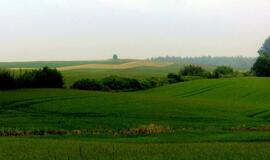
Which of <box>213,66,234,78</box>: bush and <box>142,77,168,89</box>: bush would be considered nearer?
<box>142,77,168,89</box>: bush

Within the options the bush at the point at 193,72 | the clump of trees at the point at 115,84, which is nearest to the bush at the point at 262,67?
the bush at the point at 193,72

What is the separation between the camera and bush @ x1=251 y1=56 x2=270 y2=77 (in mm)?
111812

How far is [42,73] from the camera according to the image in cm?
7819

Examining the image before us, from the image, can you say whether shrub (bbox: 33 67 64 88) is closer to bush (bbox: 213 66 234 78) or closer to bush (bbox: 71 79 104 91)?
bush (bbox: 71 79 104 91)

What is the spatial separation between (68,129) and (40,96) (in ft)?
81.2

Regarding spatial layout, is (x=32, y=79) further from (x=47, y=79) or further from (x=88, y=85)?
(x=88, y=85)

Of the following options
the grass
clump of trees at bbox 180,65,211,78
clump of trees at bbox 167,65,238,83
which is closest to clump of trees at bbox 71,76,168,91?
clump of trees at bbox 167,65,238,83

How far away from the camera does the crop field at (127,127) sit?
2309cm

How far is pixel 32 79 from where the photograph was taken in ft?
247

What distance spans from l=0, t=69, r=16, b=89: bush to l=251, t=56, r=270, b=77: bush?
201 feet

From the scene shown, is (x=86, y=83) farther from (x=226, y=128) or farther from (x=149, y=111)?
(x=226, y=128)

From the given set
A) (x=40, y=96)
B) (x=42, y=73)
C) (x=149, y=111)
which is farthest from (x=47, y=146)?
(x=42, y=73)

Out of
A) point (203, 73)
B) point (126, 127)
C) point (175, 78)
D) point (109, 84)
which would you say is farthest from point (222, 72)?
point (126, 127)

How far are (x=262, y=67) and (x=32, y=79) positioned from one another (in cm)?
5822
